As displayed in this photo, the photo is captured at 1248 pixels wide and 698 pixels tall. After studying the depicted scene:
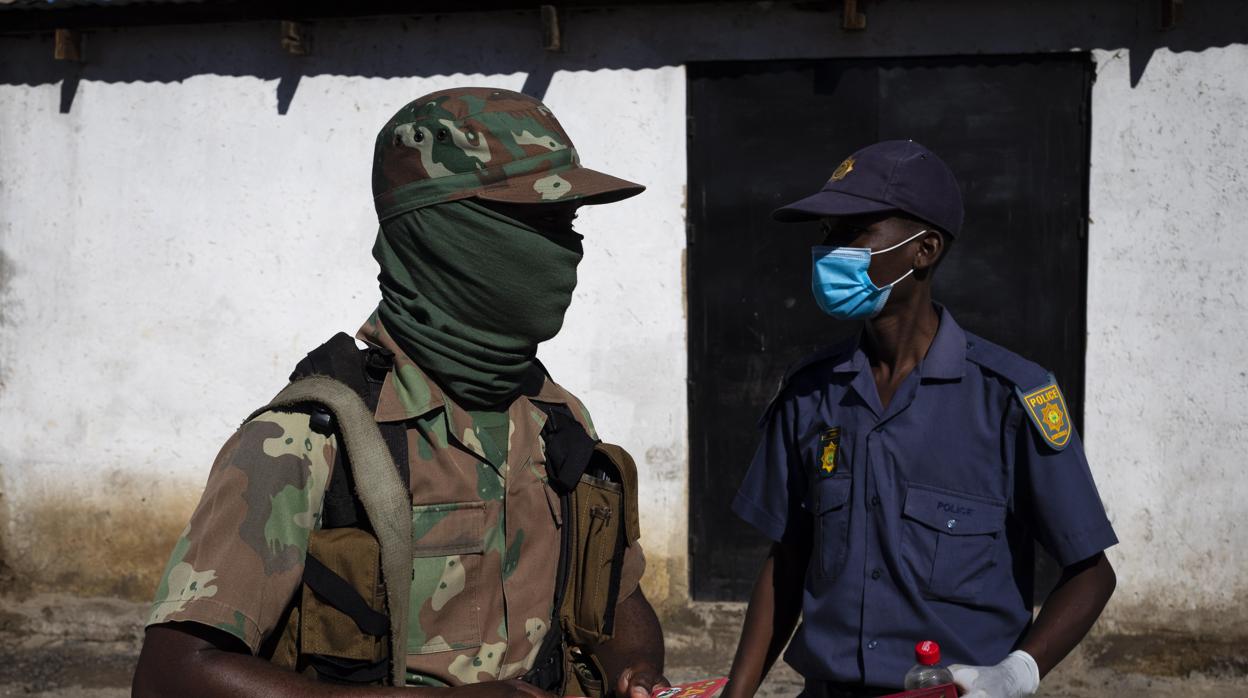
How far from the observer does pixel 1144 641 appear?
5.20 metres

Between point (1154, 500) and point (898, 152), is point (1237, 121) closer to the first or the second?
point (1154, 500)

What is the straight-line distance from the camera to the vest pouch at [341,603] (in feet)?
5.45

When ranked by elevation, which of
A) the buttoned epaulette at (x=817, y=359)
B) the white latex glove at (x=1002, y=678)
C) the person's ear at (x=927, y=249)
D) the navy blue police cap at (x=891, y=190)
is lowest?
the white latex glove at (x=1002, y=678)

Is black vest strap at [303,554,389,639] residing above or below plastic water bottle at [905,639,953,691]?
above

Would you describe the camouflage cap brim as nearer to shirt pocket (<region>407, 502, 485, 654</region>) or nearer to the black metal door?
shirt pocket (<region>407, 502, 485, 654</region>)

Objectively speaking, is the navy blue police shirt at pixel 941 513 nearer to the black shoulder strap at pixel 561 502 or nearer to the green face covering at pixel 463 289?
the black shoulder strap at pixel 561 502

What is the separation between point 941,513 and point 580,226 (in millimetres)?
3293

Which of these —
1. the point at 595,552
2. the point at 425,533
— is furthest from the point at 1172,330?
the point at 425,533

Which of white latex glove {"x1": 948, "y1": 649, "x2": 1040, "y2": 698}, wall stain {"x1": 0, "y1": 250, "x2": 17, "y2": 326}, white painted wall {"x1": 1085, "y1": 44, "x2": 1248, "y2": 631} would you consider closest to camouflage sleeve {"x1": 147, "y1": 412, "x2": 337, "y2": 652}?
white latex glove {"x1": 948, "y1": 649, "x2": 1040, "y2": 698}

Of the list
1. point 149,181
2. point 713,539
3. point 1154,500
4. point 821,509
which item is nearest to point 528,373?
point 821,509

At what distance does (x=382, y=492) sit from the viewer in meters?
1.68

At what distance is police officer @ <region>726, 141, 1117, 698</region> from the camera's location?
240 centimetres

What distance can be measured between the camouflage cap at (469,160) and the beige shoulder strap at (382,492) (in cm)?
36

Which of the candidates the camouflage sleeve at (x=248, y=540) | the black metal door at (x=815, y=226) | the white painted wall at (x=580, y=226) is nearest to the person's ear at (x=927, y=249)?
the camouflage sleeve at (x=248, y=540)
